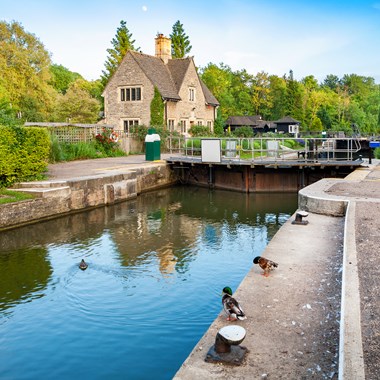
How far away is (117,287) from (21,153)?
33.5 ft

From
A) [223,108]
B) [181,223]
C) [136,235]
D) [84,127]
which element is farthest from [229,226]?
[223,108]

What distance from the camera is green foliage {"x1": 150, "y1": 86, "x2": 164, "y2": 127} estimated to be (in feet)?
133

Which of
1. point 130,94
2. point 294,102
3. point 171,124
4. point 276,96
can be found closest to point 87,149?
point 130,94

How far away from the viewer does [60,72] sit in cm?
10238

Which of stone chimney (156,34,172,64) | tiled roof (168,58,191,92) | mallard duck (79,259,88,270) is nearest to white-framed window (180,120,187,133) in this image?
tiled roof (168,58,191,92)

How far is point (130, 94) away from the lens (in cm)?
4219

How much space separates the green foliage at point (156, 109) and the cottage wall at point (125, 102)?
0.62 metres

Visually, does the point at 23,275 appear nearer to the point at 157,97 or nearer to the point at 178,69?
the point at 157,97

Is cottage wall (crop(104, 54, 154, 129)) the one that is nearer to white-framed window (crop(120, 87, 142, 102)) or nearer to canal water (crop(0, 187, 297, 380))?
white-framed window (crop(120, 87, 142, 102))

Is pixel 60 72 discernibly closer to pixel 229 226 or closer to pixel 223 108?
pixel 223 108

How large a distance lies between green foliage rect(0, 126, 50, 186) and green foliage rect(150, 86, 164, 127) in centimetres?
2082

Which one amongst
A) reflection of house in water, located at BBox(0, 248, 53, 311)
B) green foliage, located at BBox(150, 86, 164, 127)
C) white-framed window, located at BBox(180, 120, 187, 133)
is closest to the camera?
reflection of house in water, located at BBox(0, 248, 53, 311)

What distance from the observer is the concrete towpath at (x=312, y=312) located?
5.07 m

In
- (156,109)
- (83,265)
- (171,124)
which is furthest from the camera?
(171,124)
